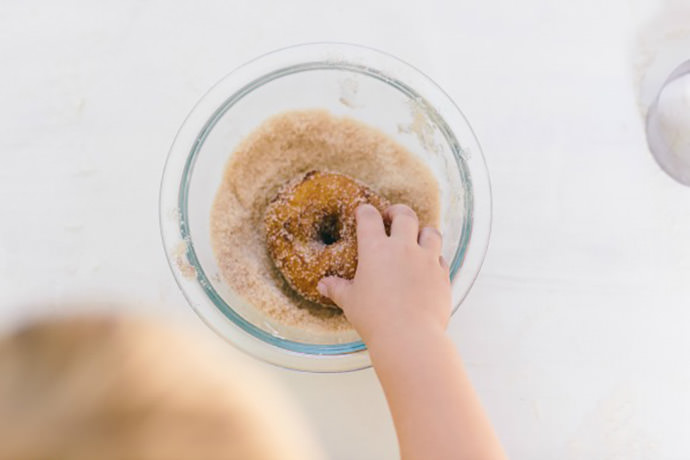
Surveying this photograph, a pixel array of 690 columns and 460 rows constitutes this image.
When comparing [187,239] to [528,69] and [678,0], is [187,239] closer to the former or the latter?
[528,69]

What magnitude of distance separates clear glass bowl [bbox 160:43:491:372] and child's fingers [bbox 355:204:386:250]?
0.09 m

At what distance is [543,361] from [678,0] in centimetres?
45

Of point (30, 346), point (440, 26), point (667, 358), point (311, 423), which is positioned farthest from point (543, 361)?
point (30, 346)

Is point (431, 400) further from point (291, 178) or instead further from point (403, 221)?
point (291, 178)

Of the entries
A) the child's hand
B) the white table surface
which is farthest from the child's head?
the child's hand

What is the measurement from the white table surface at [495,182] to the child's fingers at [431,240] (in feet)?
0.37

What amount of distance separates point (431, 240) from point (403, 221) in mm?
31

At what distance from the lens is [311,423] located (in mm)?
618

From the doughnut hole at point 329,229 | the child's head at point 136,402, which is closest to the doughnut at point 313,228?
the doughnut hole at point 329,229

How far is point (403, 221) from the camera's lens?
1.84 ft

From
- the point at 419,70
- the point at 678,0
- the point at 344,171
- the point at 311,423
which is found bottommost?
the point at 311,423

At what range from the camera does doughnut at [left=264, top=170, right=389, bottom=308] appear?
576mm

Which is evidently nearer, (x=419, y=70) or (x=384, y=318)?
(x=384, y=318)

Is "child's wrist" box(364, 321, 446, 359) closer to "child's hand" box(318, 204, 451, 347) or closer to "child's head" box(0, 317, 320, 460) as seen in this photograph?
"child's hand" box(318, 204, 451, 347)
